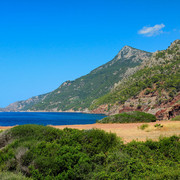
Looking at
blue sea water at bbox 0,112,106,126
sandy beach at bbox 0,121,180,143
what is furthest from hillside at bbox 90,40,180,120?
sandy beach at bbox 0,121,180,143

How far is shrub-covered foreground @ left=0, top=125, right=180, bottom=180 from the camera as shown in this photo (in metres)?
8.57

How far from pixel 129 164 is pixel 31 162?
16.9ft

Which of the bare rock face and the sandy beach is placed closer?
the sandy beach

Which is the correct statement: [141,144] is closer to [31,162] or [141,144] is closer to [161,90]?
[31,162]

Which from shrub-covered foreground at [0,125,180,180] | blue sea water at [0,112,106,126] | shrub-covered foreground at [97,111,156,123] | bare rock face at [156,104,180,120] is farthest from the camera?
blue sea water at [0,112,106,126]

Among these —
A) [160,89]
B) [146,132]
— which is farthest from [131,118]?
[160,89]

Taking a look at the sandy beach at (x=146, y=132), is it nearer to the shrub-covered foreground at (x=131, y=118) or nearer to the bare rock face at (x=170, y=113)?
the shrub-covered foreground at (x=131, y=118)

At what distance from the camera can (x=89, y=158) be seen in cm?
1027

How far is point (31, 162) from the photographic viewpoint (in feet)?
34.5

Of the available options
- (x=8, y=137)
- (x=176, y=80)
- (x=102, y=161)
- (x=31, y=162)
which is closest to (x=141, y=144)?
(x=102, y=161)

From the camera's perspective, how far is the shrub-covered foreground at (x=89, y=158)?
8.57 metres

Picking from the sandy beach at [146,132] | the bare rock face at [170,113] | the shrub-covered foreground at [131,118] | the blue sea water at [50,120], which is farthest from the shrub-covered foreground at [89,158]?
the blue sea water at [50,120]

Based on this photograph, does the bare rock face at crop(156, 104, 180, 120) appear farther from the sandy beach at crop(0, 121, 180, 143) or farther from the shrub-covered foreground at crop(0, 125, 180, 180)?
the shrub-covered foreground at crop(0, 125, 180, 180)

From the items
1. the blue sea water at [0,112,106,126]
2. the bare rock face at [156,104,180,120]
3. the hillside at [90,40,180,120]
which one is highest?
the hillside at [90,40,180,120]
